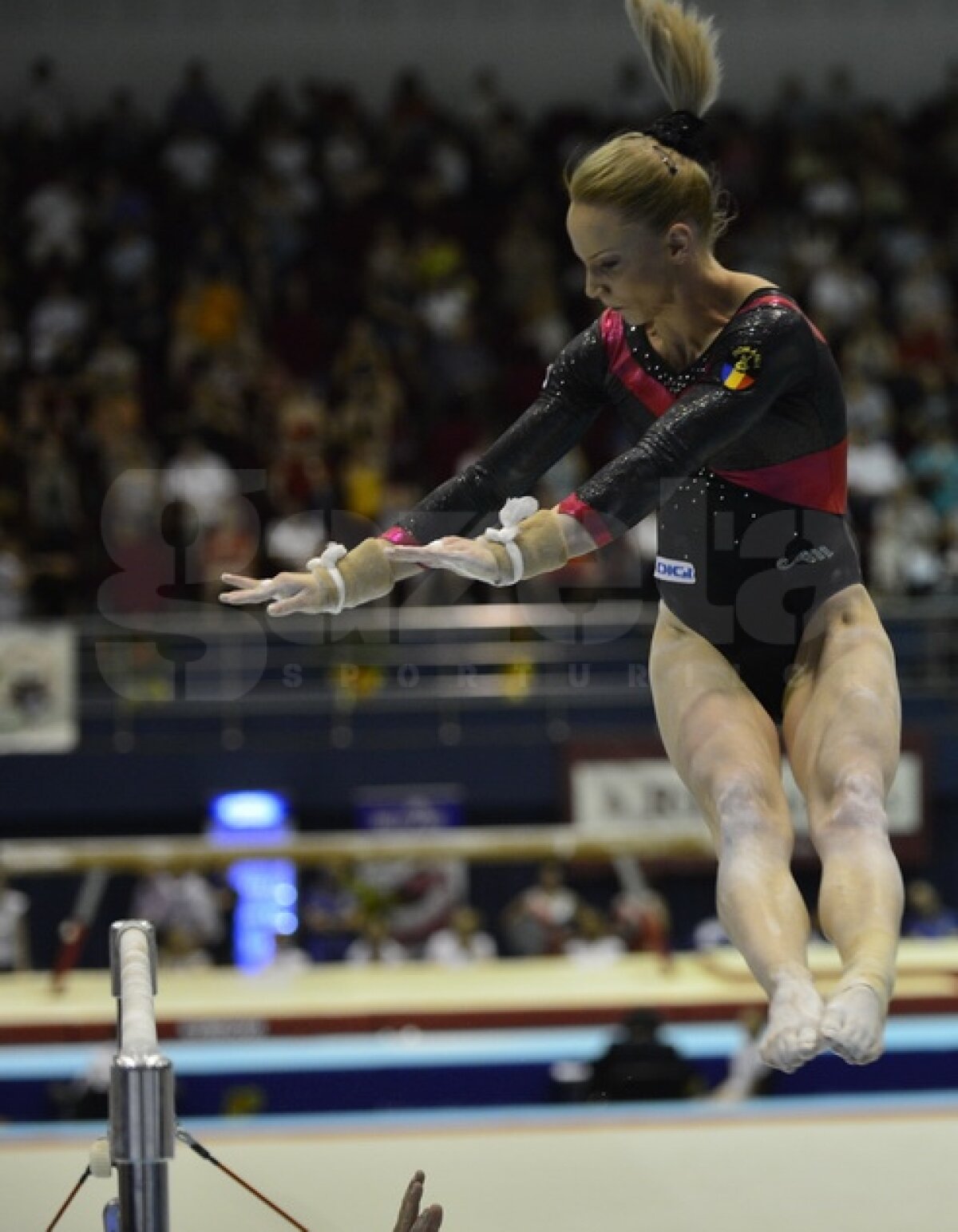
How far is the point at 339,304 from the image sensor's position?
501 inches

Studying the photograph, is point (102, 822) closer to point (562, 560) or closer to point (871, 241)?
point (871, 241)

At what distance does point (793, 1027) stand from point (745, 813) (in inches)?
23.2

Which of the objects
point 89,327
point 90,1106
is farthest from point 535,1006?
point 89,327

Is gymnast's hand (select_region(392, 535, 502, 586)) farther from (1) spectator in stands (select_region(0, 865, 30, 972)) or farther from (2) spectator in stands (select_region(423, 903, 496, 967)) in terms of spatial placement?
(1) spectator in stands (select_region(0, 865, 30, 972))

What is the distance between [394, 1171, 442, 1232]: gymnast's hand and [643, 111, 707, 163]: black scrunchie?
2.18m

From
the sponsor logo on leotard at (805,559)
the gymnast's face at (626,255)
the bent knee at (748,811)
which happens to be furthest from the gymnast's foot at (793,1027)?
the gymnast's face at (626,255)

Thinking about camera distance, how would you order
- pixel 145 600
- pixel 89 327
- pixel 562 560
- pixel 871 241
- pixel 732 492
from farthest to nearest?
1. pixel 871 241
2. pixel 89 327
3. pixel 145 600
4. pixel 732 492
5. pixel 562 560

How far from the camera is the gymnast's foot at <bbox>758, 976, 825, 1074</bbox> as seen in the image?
9.15 ft

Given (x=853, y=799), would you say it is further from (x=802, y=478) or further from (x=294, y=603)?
(x=294, y=603)

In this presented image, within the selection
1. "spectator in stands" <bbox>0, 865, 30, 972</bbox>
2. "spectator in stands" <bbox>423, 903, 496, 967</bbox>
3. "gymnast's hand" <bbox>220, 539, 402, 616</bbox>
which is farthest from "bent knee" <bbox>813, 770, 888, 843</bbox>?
"spectator in stands" <bbox>0, 865, 30, 972</bbox>

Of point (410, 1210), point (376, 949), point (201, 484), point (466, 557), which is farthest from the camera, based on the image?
point (201, 484)

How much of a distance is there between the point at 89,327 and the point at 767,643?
31.0 ft

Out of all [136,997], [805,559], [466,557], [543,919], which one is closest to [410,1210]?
[136,997]

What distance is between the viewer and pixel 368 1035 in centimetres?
775
